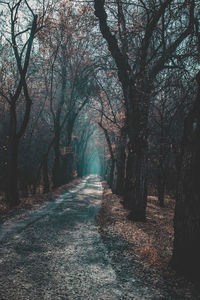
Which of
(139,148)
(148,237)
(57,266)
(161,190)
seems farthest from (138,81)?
(161,190)

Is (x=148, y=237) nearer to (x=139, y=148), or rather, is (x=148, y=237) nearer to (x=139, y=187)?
(x=139, y=187)

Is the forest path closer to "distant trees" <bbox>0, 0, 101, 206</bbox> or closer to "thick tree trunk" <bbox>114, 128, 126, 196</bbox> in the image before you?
"distant trees" <bbox>0, 0, 101, 206</bbox>

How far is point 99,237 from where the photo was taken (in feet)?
25.7

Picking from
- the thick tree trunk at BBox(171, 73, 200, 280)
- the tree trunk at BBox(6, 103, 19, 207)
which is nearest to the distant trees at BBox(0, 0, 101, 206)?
the tree trunk at BBox(6, 103, 19, 207)

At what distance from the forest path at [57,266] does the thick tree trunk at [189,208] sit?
1.03 meters

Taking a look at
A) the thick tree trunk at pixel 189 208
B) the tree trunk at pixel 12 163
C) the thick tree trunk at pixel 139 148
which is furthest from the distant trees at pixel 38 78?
the thick tree trunk at pixel 189 208

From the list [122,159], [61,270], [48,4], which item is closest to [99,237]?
[61,270]

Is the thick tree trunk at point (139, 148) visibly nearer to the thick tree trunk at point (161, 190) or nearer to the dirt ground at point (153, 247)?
the dirt ground at point (153, 247)

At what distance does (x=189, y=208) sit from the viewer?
4.84 m

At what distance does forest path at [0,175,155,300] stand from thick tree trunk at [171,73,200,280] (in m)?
1.03

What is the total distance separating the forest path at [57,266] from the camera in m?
4.16

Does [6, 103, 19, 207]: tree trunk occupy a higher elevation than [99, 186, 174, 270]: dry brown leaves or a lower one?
higher

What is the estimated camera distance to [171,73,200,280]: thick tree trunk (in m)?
4.71

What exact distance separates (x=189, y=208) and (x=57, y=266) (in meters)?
2.97
